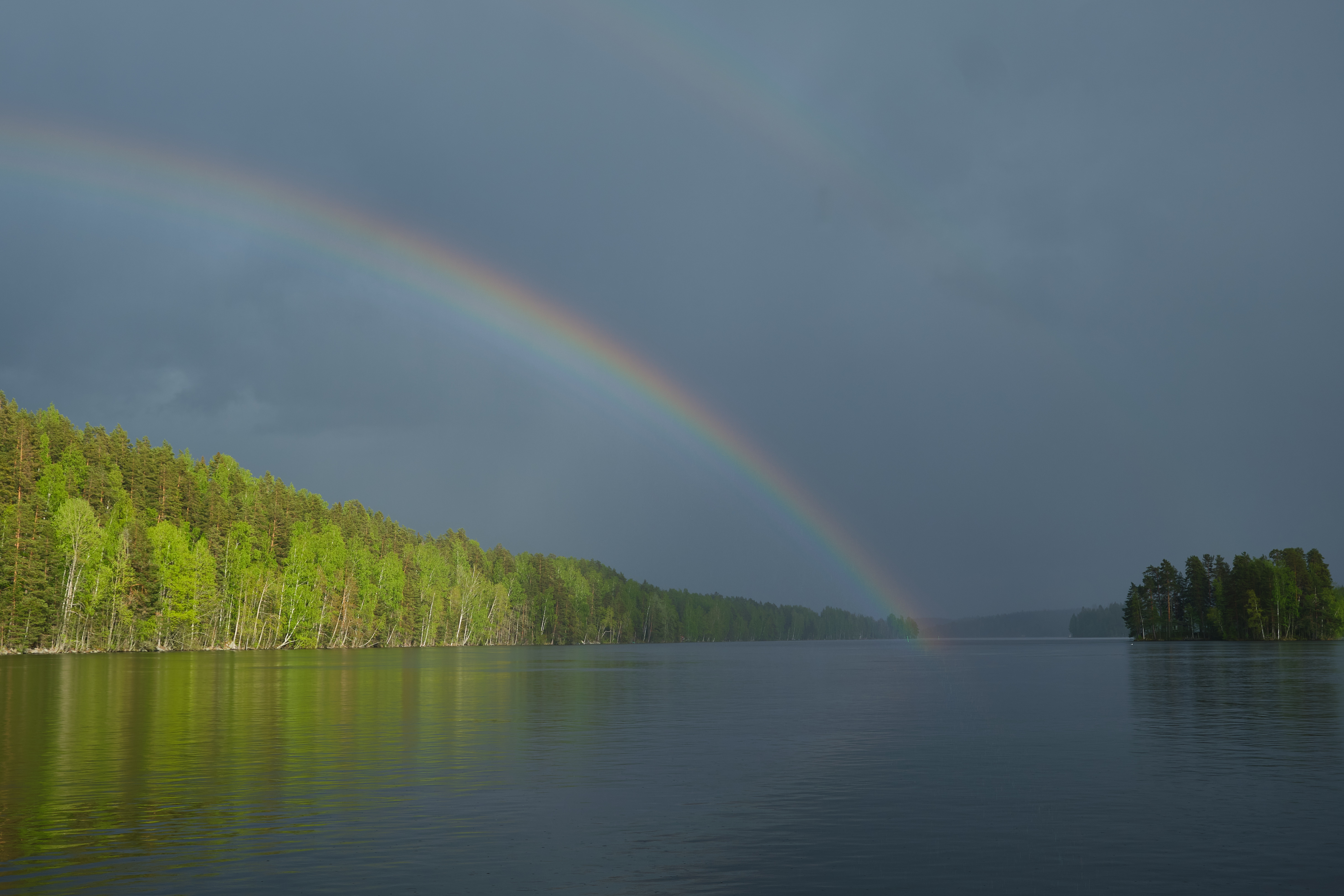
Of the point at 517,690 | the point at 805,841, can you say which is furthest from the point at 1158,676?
the point at 805,841

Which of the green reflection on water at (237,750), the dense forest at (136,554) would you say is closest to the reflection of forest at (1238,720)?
the green reflection on water at (237,750)

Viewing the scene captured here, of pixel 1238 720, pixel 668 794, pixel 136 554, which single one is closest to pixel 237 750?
pixel 668 794

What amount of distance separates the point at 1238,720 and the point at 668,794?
3630 centimetres

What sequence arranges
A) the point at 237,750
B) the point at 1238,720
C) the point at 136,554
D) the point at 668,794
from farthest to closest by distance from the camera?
the point at 136,554 → the point at 1238,720 → the point at 237,750 → the point at 668,794

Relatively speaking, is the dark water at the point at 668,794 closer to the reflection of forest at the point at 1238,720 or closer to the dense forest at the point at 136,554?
the reflection of forest at the point at 1238,720

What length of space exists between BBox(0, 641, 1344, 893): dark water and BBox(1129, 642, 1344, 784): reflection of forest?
12.6 inches

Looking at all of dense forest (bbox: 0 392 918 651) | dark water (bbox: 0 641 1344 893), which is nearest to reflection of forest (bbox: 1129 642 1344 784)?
dark water (bbox: 0 641 1344 893)

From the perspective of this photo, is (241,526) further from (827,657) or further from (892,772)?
(892,772)

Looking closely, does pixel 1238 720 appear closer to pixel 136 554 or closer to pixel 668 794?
pixel 668 794

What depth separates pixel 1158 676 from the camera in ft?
315

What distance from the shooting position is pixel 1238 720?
5088 centimetres

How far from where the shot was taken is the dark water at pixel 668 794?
64.4 feet

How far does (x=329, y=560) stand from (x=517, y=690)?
430 ft

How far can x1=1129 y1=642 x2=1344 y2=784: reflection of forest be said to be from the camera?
34938 mm
